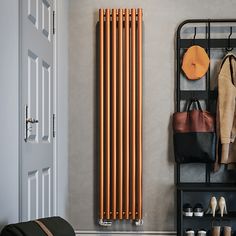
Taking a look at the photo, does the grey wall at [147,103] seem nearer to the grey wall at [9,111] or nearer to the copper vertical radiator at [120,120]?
the copper vertical radiator at [120,120]

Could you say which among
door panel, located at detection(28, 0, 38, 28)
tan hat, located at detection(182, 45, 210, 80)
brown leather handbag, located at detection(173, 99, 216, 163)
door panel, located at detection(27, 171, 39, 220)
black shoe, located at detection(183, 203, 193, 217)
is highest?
door panel, located at detection(28, 0, 38, 28)

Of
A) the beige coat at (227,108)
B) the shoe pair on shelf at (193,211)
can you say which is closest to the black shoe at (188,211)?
the shoe pair on shelf at (193,211)

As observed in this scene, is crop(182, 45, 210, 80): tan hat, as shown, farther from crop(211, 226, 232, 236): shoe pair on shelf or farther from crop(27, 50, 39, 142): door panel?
crop(27, 50, 39, 142): door panel

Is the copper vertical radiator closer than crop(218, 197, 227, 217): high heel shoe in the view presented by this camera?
No

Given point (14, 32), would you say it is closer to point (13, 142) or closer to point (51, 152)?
point (13, 142)

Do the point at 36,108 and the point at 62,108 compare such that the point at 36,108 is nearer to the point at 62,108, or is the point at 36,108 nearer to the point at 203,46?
the point at 62,108

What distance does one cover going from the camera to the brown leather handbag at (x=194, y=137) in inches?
158

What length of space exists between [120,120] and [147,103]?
0.28 metres

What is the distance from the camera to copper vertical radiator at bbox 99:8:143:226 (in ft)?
13.6

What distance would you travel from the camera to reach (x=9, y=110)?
2.31 m

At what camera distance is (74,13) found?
4.28m

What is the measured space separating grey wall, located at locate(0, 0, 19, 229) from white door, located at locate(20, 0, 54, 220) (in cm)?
10

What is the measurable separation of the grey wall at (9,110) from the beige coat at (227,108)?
200 centimetres

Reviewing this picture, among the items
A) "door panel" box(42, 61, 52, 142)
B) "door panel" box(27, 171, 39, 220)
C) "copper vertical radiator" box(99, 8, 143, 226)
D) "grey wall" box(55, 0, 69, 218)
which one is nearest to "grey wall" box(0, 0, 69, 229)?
"door panel" box(27, 171, 39, 220)
